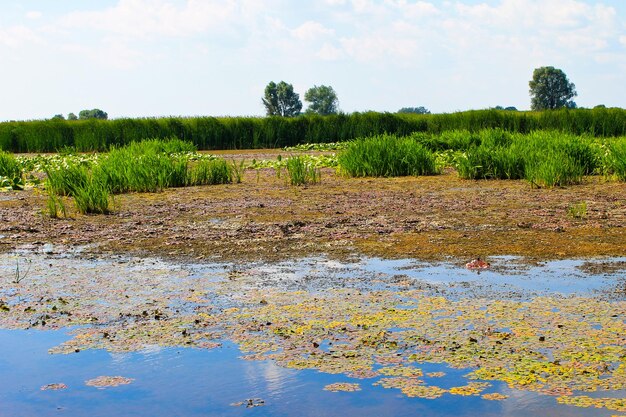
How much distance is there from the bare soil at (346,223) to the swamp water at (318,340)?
3.15 feet

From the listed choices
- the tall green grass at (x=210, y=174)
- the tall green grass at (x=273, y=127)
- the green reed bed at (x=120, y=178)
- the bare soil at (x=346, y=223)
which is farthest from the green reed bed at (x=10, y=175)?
the tall green grass at (x=273, y=127)

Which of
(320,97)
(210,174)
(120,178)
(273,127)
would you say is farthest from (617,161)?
(320,97)

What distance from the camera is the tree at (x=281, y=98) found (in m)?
103

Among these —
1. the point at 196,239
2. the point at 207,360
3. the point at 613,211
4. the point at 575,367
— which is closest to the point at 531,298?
the point at 575,367

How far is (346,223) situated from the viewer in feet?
35.0

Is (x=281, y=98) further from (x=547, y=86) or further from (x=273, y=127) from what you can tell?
(x=273, y=127)

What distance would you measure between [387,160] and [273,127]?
1630cm

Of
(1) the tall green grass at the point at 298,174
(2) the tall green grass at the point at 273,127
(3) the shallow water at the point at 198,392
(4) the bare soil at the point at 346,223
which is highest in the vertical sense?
(2) the tall green grass at the point at 273,127

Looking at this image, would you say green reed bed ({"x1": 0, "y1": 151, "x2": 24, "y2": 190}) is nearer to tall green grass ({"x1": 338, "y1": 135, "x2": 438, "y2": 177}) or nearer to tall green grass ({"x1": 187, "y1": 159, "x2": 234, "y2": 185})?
tall green grass ({"x1": 187, "y1": 159, "x2": 234, "y2": 185})

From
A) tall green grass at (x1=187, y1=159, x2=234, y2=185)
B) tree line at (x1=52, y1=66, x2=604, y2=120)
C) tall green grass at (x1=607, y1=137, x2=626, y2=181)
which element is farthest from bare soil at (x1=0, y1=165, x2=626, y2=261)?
tree line at (x1=52, y1=66, x2=604, y2=120)

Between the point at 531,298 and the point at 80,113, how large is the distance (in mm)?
96481

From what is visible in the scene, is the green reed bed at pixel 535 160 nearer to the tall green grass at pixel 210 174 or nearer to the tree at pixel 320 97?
the tall green grass at pixel 210 174

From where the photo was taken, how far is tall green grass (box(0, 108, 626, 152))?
1187 inches

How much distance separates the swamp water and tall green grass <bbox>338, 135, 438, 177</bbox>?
942 cm
